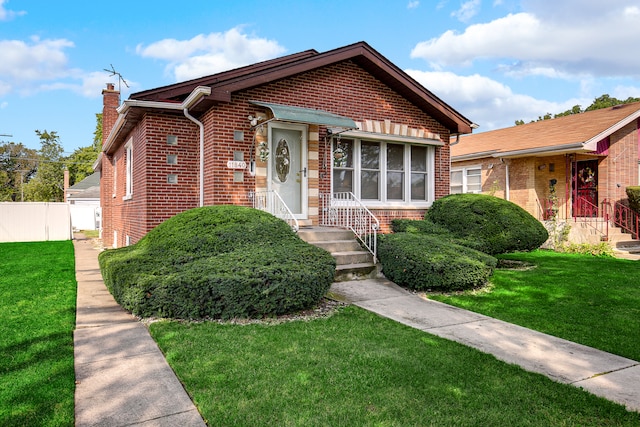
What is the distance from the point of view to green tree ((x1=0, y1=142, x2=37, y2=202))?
59.5 metres

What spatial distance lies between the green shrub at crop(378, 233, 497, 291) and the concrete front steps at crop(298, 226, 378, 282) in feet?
1.06

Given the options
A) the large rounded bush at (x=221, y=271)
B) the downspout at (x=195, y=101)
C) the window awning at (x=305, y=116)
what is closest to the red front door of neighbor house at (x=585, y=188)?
the window awning at (x=305, y=116)

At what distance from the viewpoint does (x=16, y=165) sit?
Answer: 201 feet

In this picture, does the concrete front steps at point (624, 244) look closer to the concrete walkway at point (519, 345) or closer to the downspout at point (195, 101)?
the concrete walkway at point (519, 345)

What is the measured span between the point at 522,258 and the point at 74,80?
47.4 metres

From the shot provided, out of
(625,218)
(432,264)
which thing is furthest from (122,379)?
(625,218)

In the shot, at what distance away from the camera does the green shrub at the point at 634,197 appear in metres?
14.1

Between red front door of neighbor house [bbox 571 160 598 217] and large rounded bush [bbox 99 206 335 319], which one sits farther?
red front door of neighbor house [bbox 571 160 598 217]

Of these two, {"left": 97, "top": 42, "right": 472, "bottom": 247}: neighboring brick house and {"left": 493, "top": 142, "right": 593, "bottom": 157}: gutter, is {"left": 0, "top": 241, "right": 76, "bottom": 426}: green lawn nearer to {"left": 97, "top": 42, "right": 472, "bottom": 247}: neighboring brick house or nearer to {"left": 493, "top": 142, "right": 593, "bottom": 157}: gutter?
{"left": 97, "top": 42, "right": 472, "bottom": 247}: neighboring brick house

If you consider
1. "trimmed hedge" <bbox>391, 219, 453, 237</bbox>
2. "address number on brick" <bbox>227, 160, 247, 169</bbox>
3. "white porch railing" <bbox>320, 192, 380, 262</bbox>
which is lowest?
"trimmed hedge" <bbox>391, 219, 453, 237</bbox>

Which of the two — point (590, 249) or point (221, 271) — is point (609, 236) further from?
point (221, 271)

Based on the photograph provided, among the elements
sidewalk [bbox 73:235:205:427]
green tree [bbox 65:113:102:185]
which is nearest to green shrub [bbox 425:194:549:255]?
sidewalk [bbox 73:235:205:427]

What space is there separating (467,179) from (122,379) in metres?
16.4

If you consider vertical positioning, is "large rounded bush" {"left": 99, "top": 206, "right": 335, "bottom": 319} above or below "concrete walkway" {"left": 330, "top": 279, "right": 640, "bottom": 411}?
above
